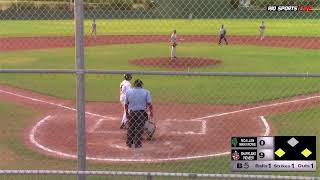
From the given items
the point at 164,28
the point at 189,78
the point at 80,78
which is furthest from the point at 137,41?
the point at 80,78

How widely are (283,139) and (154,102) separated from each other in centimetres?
842

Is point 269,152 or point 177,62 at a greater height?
point 177,62

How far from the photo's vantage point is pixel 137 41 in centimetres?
3459

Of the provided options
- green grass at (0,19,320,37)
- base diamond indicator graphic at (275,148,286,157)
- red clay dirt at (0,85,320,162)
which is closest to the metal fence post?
base diamond indicator graphic at (275,148,286,157)

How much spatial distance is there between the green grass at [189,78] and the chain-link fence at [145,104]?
0.05 m

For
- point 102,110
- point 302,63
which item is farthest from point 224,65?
point 102,110

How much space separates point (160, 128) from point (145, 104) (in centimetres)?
188

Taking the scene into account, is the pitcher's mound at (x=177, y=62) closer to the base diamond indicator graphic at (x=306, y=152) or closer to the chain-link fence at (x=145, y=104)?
the chain-link fence at (x=145, y=104)

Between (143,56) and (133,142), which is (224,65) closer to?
(143,56)

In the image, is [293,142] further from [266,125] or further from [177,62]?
[177,62]

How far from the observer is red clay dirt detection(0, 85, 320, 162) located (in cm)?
1013

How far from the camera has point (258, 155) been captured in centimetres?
652

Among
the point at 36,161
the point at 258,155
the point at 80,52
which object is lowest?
the point at 36,161

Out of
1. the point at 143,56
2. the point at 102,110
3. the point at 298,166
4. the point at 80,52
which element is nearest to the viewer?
the point at 80,52
